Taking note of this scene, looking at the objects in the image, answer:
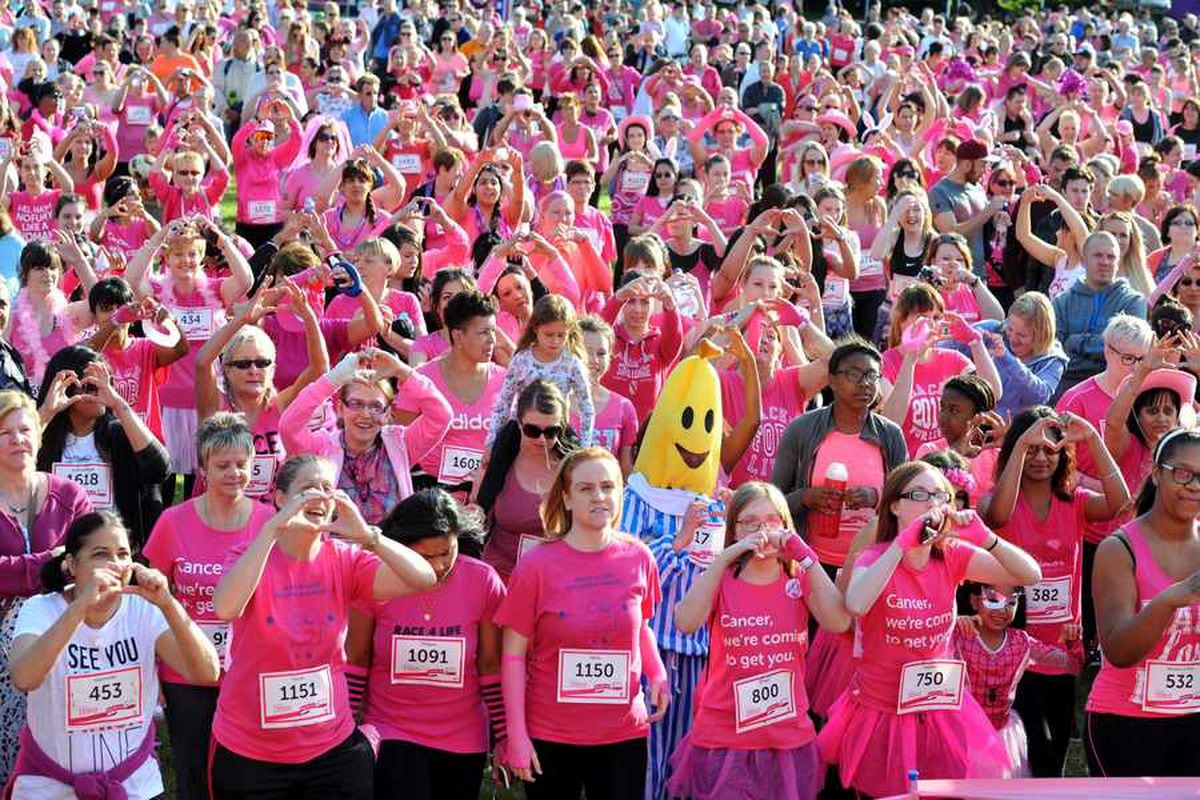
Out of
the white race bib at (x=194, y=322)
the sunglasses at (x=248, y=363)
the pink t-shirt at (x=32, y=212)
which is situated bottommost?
the sunglasses at (x=248, y=363)

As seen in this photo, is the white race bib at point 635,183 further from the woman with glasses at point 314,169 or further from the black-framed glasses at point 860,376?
the black-framed glasses at point 860,376

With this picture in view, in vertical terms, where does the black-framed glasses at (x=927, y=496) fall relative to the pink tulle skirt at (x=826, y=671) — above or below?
above

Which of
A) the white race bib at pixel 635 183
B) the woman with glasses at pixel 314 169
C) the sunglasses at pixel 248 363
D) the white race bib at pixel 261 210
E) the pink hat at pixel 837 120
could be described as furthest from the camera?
the pink hat at pixel 837 120

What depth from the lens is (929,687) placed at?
17.8 ft

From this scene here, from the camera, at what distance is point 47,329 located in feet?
27.5

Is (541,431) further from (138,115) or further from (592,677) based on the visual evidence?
(138,115)

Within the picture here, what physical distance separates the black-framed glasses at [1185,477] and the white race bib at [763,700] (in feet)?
4.22

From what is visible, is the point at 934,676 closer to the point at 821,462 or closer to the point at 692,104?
the point at 821,462

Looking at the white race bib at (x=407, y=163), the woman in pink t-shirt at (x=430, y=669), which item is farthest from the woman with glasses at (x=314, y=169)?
the woman in pink t-shirt at (x=430, y=669)

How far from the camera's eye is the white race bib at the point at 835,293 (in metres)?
10.3

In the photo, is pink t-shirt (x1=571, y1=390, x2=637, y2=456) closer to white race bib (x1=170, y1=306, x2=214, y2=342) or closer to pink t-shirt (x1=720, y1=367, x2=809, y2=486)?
pink t-shirt (x1=720, y1=367, x2=809, y2=486)

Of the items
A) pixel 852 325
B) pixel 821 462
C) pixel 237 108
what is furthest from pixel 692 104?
pixel 821 462

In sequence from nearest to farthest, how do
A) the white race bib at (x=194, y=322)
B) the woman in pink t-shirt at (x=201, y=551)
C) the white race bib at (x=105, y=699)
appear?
the white race bib at (x=105, y=699), the woman in pink t-shirt at (x=201, y=551), the white race bib at (x=194, y=322)

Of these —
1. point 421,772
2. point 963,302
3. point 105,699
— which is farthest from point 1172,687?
point 963,302
